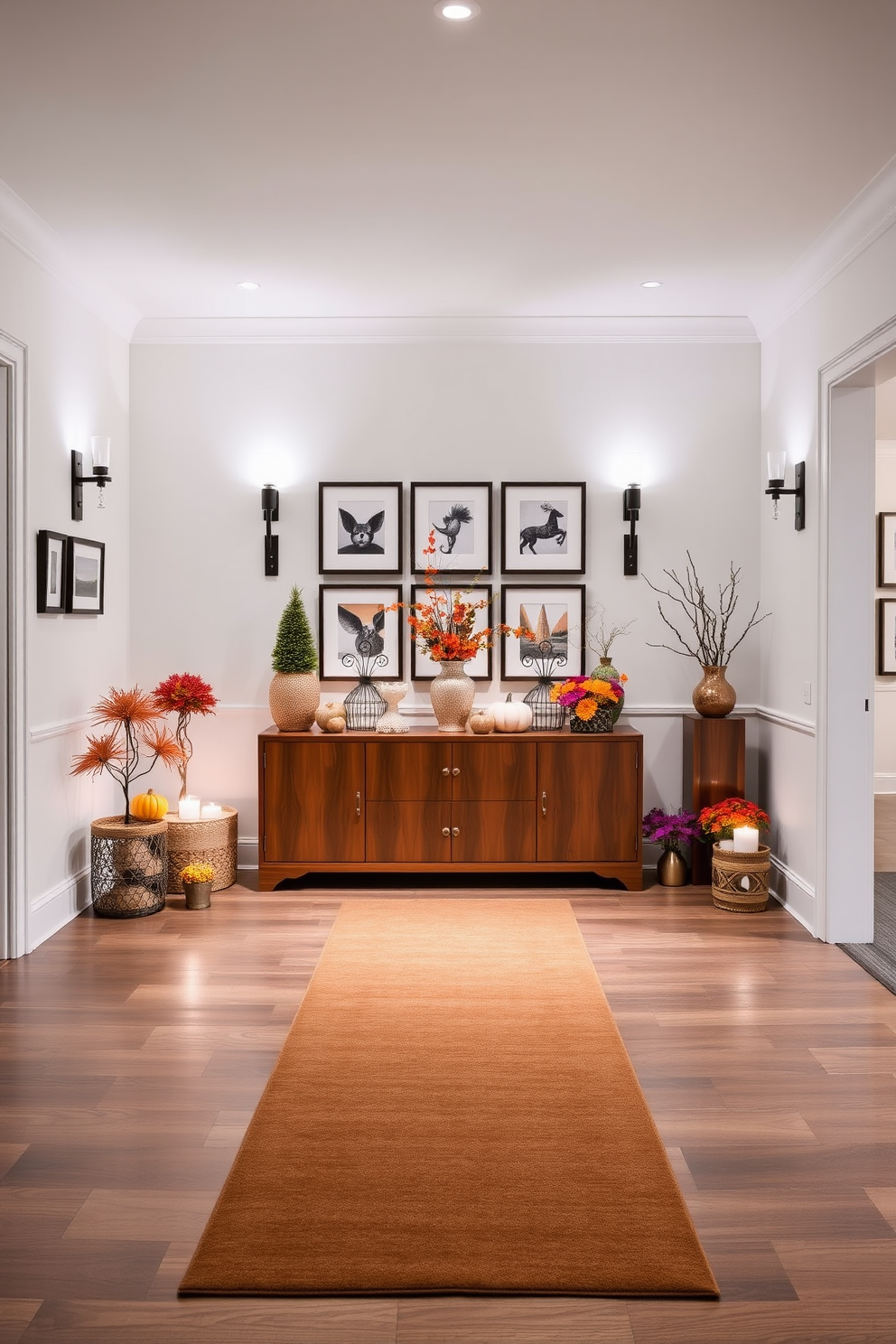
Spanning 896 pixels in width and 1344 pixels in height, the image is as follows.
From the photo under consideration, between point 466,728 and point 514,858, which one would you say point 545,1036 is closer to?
point 514,858

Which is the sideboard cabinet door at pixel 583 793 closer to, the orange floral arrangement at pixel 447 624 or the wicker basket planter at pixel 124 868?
the orange floral arrangement at pixel 447 624

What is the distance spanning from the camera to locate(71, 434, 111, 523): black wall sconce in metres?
4.46

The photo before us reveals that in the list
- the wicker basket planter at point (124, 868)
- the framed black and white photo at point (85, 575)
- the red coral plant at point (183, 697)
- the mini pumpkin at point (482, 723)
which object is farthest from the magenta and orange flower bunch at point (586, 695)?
the framed black and white photo at point (85, 575)

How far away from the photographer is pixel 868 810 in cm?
421

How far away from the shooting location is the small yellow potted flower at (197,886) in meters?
4.61

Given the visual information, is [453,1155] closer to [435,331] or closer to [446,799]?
[446,799]

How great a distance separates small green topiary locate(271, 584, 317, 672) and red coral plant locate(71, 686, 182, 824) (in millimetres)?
631

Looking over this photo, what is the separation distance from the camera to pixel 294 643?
4930mm

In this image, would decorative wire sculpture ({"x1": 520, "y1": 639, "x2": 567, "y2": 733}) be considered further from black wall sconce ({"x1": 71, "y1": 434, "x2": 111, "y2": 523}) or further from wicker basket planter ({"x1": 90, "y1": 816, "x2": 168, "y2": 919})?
black wall sconce ({"x1": 71, "y1": 434, "x2": 111, "y2": 523})

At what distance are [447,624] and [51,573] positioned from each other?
6.29 ft

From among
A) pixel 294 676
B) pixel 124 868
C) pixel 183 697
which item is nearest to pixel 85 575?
pixel 183 697

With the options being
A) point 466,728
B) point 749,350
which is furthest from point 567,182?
point 466,728

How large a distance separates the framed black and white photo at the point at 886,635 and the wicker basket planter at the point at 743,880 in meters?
3.93

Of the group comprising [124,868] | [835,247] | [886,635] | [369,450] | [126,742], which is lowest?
[124,868]
